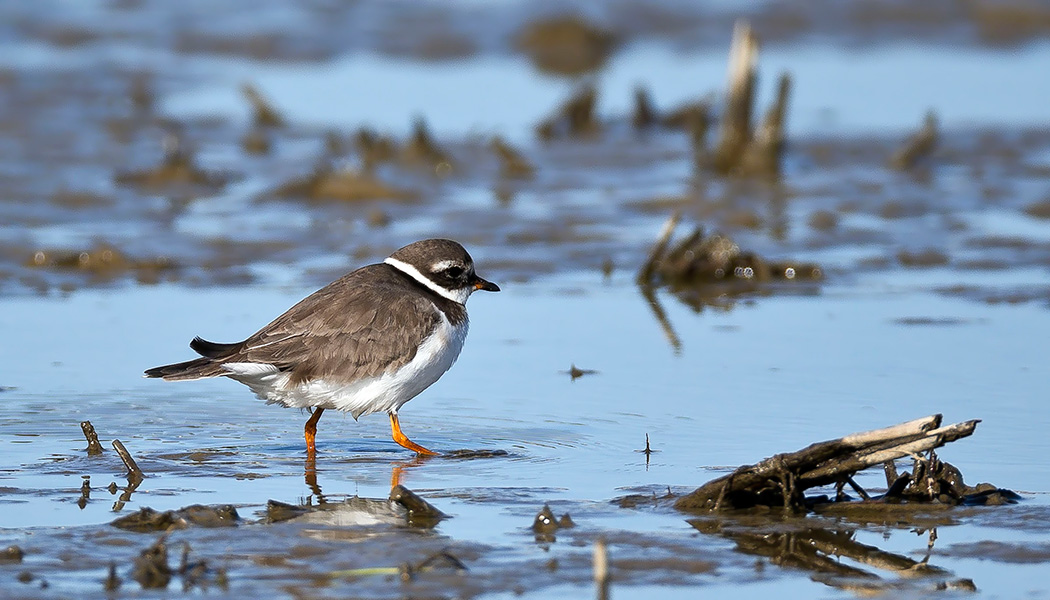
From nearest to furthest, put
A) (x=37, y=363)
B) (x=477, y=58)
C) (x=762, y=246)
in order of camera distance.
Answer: (x=37, y=363), (x=762, y=246), (x=477, y=58)

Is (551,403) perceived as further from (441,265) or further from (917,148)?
(917,148)

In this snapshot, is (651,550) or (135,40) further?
(135,40)

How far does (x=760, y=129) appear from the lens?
53.5 feet

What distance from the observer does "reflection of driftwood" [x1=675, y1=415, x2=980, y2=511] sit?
6375 mm

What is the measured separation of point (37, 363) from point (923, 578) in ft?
19.3

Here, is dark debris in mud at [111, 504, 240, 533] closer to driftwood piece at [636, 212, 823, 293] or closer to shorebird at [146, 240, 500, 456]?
shorebird at [146, 240, 500, 456]

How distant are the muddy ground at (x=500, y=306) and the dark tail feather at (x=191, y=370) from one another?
0.39 m

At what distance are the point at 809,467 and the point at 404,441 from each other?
2361 millimetres

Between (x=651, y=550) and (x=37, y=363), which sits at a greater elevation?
(x=37, y=363)

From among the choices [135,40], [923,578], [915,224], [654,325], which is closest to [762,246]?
[915,224]

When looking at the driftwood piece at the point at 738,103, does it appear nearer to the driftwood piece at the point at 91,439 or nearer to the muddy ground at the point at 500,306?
the muddy ground at the point at 500,306

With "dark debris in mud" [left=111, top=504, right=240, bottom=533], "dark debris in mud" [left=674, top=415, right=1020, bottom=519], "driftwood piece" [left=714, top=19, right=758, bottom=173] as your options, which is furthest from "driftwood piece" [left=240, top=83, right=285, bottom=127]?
"dark debris in mud" [left=674, top=415, right=1020, bottom=519]

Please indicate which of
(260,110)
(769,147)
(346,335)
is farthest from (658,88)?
(346,335)

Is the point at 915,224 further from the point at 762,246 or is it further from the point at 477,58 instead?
the point at 477,58
